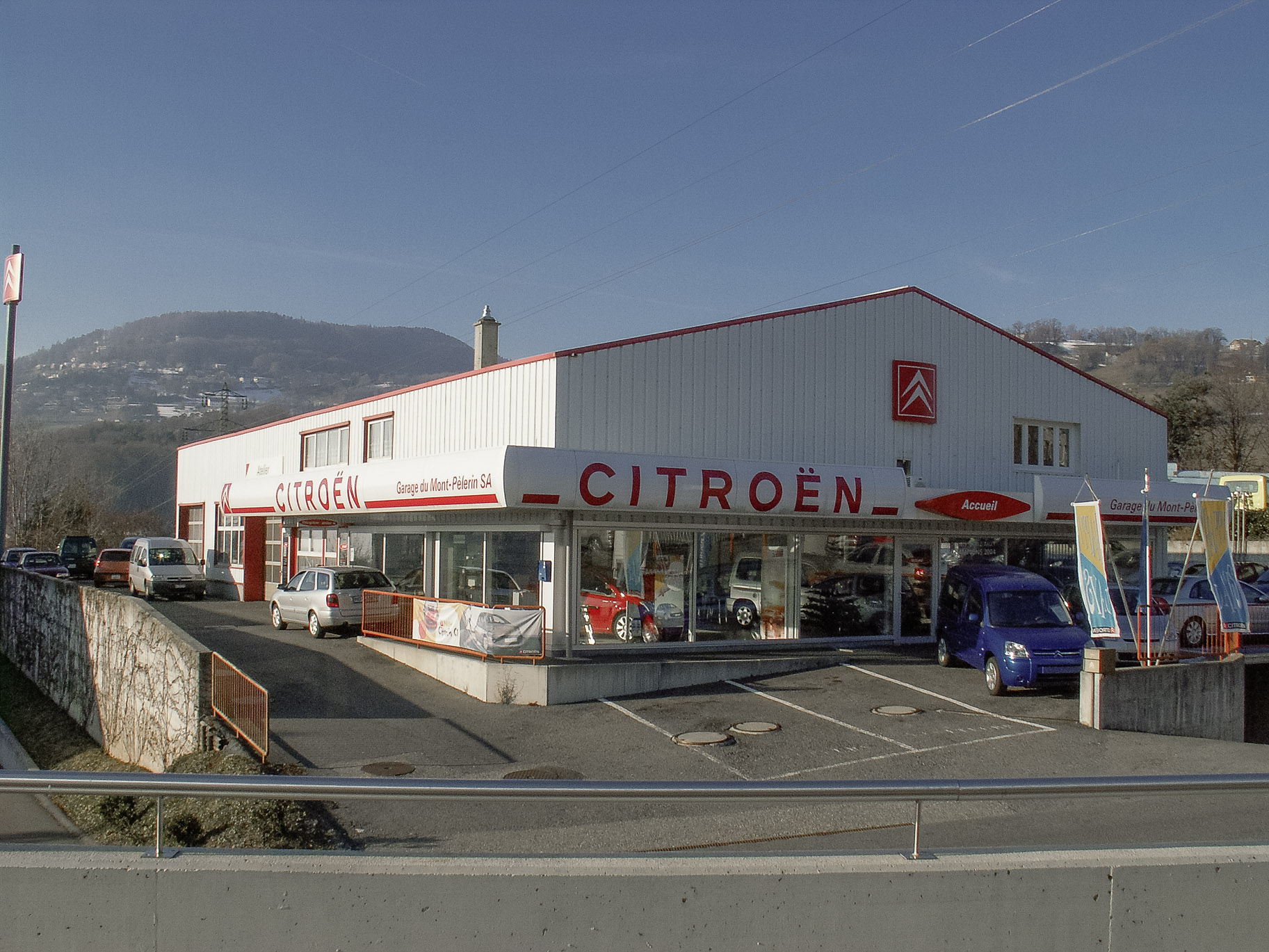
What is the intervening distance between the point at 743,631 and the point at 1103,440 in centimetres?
1201

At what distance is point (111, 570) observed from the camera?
41.9 metres

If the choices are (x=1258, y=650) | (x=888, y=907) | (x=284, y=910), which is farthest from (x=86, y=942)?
(x=1258, y=650)

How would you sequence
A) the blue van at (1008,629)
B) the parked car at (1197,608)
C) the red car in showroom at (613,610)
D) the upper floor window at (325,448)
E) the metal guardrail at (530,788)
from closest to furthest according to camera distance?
the metal guardrail at (530,788), the blue van at (1008,629), the red car in showroom at (613,610), the parked car at (1197,608), the upper floor window at (325,448)

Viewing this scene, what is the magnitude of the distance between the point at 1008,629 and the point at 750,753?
6.41 m

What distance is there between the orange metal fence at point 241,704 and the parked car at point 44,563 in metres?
39.5

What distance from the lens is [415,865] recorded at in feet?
13.1

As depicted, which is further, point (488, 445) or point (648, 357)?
point (488, 445)

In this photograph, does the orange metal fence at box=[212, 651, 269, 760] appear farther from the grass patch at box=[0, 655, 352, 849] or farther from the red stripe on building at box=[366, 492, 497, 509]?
the red stripe on building at box=[366, 492, 497, 509]

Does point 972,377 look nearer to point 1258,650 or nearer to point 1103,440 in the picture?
point 1103,440

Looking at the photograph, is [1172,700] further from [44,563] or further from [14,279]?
[44,563]

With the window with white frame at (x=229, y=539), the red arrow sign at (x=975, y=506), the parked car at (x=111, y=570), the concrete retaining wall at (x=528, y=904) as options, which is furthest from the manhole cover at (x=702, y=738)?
the parked car at (x=111, y=570)

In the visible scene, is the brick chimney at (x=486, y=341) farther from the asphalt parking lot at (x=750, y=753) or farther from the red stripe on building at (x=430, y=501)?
the asphalt parking lot at (x=750, y=753)

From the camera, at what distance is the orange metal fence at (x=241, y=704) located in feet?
37.2

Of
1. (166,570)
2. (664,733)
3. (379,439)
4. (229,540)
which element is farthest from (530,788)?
(229,540)
